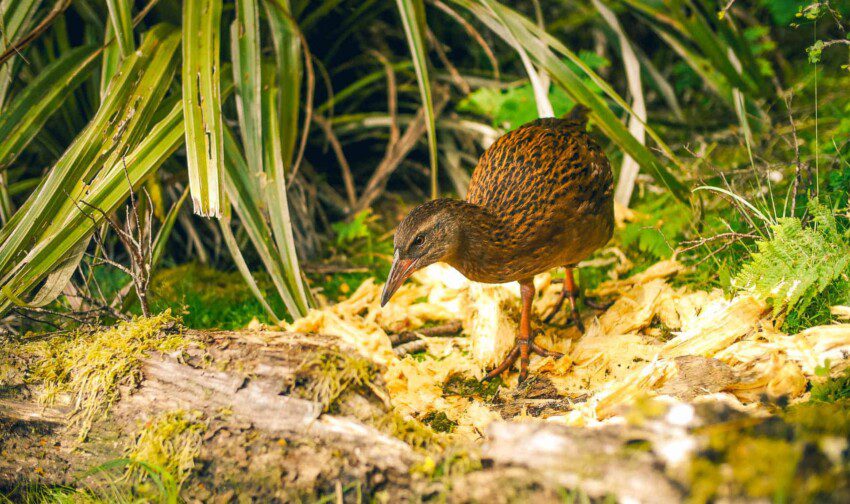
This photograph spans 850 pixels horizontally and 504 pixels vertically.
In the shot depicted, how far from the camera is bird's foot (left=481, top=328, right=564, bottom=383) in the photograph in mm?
3154

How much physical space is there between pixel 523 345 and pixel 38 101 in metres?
2.75

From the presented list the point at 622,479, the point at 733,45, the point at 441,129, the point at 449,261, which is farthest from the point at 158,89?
the point at 733,45

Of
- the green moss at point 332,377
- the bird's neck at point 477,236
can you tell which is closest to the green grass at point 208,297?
the bird's neck at point 477,236

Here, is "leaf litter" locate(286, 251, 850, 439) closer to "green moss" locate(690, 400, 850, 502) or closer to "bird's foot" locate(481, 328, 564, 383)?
"bird's foot" locate(481, 328, 564, 383)

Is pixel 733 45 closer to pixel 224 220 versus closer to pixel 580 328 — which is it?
pixel 580 328

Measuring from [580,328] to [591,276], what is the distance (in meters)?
0.55

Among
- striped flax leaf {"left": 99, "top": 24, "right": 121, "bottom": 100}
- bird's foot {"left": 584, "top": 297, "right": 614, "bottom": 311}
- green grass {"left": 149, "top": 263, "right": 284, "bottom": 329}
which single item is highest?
striped flax leaf {"left": 99, "top": 24, "right": 121, "bottom": 100}

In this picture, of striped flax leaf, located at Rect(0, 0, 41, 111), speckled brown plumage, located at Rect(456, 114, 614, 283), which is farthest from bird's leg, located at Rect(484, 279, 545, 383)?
striped flax leaf, located at Rect(0, 0, 41, 111)

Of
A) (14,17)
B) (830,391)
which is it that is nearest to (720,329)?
(830,391)

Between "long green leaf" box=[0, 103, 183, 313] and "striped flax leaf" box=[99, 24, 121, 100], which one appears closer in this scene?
"long green leaf" box=[0, 103, 183, 313]

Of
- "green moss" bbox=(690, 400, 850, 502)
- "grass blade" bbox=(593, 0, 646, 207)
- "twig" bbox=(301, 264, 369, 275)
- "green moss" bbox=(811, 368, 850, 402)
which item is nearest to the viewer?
"green moss" bbox=(690, 400, 850, 502)

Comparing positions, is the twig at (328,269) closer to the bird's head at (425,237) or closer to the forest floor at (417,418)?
the forest floor at (417,418)

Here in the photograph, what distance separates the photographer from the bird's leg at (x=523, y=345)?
3.16 meters

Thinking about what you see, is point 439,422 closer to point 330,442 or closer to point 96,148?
point 330,442
